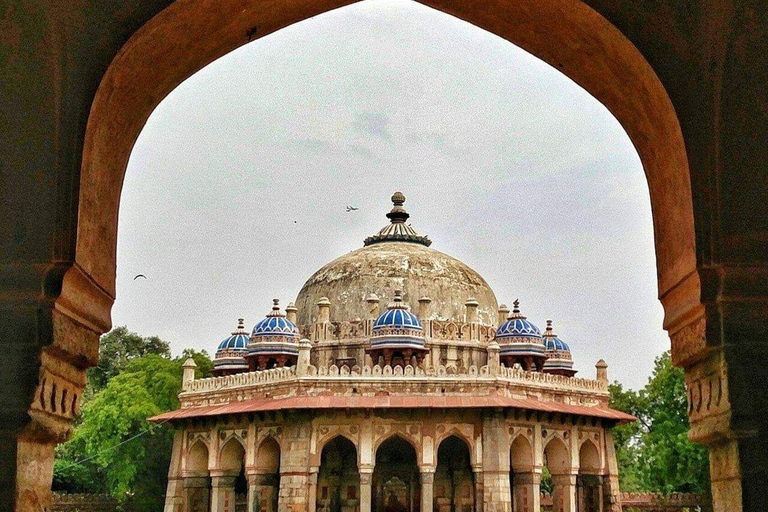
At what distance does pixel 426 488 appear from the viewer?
22.1m

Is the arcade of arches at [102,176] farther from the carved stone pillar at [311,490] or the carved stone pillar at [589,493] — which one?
the carved stone pillar at [589,493]

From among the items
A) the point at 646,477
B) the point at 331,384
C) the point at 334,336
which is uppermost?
the point at 334,336

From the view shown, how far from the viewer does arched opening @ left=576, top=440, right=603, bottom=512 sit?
25516 millimetres

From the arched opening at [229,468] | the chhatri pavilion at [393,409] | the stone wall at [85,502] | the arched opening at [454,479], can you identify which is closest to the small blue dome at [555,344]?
the chhatri pavilion at [393,409]

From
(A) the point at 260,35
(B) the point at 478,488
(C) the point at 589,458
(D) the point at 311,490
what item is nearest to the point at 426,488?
(B) the point at 478,488

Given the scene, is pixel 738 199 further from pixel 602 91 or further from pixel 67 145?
pixel 67 145

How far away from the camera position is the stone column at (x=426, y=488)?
72.0 feet

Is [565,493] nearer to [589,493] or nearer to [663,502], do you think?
[589,493]

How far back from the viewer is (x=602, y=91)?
5.24m

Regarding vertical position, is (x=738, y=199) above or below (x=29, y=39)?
below

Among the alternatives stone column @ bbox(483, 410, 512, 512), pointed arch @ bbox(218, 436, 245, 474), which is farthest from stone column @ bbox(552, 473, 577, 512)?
pointed arch @ bbox(218, 436, 245, 474)

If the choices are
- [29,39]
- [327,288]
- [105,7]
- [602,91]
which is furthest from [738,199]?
[327,288]

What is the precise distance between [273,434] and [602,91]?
19433mm

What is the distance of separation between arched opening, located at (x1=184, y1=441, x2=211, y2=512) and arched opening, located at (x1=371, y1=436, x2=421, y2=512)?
462 cm
